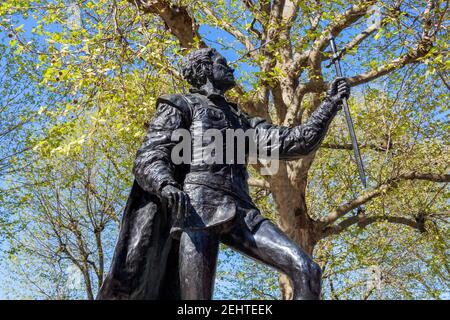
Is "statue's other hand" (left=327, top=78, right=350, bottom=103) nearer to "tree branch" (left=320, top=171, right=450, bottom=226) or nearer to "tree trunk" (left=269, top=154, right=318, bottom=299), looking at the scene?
"tree trunk" (left=269, top=154, right=318, bottom=299)

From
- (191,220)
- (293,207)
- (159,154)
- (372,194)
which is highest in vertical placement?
(372,194)

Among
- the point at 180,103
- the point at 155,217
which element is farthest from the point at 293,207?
the point at 155,217

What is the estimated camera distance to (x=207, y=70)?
4648 mm

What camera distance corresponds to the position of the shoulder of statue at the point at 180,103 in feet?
14.3

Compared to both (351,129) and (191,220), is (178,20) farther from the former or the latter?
(191,220)

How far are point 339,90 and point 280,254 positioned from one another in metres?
1.51

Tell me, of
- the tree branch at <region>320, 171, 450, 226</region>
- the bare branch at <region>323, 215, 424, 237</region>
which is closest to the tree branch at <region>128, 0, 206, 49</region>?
the tree branch at <region>320, 171, 450, 226</region>

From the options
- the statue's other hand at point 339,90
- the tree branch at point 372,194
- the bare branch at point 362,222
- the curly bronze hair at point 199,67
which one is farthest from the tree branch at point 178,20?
the statue's other hand at point 339,90

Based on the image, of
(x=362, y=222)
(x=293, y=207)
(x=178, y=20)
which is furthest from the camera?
(x=362, y=222)

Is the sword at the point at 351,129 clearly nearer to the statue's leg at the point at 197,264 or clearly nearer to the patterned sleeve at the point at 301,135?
the patterned sleeve at the point at 301,135

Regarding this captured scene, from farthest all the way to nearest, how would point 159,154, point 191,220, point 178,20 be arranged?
point 178,20
point 159,154
point 191,220

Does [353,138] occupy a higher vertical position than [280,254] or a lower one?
higher

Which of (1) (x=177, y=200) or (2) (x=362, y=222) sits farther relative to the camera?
(2) (x=362, y=222)
